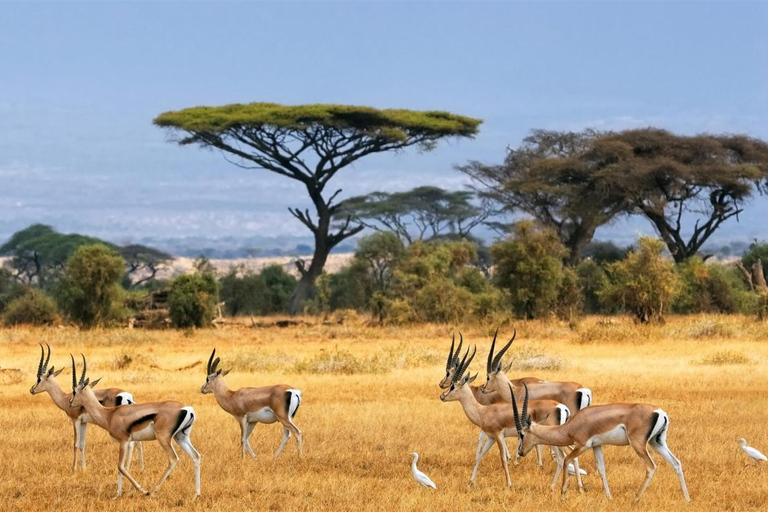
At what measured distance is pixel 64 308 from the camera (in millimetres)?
27688

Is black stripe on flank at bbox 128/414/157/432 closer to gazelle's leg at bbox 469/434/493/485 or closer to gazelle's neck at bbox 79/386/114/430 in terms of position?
gazelle's neck at bbox 79/386/114/430

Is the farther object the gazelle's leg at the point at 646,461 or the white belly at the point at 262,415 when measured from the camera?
the white belly at the point at 262,415

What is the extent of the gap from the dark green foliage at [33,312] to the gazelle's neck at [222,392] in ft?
65.8

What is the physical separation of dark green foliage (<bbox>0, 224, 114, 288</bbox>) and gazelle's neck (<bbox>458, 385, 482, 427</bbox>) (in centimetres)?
4034

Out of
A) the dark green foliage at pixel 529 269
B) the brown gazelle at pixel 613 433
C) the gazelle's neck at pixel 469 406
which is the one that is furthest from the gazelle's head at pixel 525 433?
the dark green foliage at pixel 529 269

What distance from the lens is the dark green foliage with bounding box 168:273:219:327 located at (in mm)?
27734

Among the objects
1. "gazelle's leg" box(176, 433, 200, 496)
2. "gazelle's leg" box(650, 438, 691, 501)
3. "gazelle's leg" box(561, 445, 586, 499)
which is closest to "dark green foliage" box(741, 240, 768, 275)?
"gazelle's leg" box(650, 438, 691, 501)

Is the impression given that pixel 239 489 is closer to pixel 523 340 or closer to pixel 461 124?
pixel 523 340

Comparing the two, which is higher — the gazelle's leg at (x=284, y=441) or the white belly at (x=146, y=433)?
the white belly at (x=146, y=433)

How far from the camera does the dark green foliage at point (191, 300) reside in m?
27.7

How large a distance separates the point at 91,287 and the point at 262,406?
60.7ft

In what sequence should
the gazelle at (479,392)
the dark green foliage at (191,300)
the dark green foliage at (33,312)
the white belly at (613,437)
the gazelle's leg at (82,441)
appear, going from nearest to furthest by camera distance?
the white belly at (613,437) < the gazelle's leg at (82,441) < the gazelle at (479,392) < the dark green foliage at (191,300) < the dark green foliage at (33,312)

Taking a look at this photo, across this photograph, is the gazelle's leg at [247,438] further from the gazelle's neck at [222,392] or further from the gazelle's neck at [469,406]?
the gazelle's neck at [469,406]

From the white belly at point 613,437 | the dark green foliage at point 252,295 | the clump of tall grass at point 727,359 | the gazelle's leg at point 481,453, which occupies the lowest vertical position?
the dark green foliage at point 252,295
